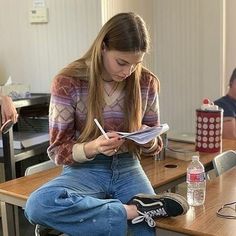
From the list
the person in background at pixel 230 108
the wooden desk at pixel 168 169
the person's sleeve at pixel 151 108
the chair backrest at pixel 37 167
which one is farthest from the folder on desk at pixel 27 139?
the person in background at pixel 230 108

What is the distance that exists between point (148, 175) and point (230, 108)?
1.08 m

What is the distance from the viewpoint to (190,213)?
1.39 meters

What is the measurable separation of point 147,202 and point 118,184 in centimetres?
24

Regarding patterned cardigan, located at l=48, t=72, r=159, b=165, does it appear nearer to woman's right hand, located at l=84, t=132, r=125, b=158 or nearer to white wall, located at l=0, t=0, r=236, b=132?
woman's right hand, located at l=84, t=132, r=125, b=158

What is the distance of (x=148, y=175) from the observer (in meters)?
1.93

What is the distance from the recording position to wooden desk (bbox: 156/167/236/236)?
49.1 inches

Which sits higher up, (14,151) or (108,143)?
(108,143)

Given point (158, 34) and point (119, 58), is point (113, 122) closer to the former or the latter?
point (119, 58)

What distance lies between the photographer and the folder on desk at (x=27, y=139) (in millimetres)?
2510

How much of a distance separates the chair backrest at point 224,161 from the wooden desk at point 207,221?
35 centimetres

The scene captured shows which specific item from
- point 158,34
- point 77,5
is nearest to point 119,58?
point 77,5

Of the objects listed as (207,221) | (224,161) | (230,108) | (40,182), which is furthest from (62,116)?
(230,108)

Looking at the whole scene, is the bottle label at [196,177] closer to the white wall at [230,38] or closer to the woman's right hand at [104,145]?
the woman's right hand at [104,145]

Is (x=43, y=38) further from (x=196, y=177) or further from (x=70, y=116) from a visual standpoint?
(x=196, y=177)
